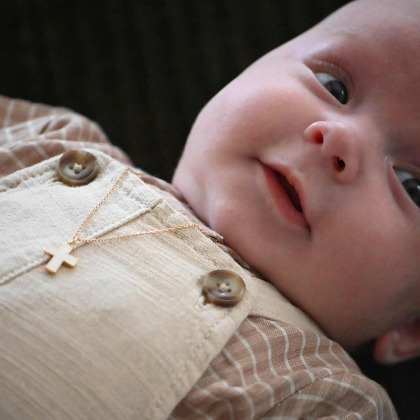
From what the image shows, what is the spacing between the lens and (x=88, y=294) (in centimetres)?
70

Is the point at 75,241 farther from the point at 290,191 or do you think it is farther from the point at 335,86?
the point at 335,86

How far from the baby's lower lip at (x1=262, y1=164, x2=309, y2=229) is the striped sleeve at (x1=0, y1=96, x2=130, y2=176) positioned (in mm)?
326

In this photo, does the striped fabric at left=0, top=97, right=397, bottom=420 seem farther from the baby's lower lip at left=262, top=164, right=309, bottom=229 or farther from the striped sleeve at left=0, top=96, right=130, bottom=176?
the baby's lower lip at left=262, top=164, right=309, bottom=229

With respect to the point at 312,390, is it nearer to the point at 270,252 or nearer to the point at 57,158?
the point at 270,252

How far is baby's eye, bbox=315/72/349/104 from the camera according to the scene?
0.89 meters

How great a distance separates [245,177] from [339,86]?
8.4 inches

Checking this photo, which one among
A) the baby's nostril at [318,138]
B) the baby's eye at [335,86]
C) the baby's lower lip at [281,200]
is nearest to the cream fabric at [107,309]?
the baby's lower lip at [281,200]

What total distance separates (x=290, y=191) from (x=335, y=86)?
0.60 feet

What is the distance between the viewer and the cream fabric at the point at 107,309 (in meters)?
0.65

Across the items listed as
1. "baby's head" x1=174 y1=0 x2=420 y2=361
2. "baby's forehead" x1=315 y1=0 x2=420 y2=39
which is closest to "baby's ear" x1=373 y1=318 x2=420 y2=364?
"baby's head" x1=174 y1=0 x2=420 y2=361

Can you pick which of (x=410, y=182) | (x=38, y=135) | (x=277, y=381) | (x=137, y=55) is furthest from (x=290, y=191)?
(x=137, y=55)

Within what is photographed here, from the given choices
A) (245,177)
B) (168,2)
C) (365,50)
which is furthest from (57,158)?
(168,2)

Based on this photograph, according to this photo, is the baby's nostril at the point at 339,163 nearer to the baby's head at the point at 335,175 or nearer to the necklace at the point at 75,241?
the baby's head at the point at 335,175

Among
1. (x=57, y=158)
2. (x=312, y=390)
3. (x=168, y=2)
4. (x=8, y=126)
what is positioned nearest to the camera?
(x=312, y=390)
